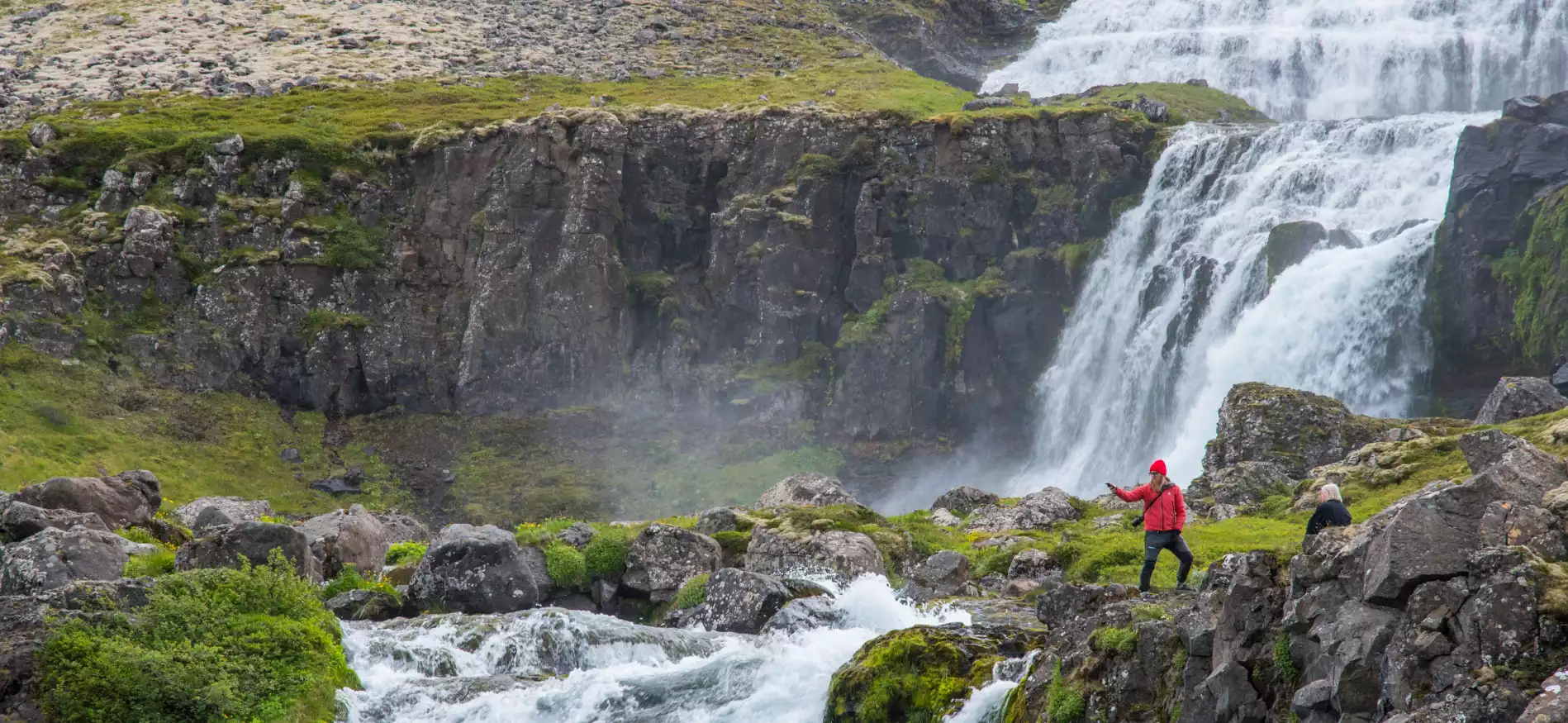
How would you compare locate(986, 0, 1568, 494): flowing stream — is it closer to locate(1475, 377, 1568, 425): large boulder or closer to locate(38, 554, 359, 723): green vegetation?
locate(1475, 377, 1568, 425): large boulder

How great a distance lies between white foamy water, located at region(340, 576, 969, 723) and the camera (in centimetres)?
2089

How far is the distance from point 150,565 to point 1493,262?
4845 centimetres

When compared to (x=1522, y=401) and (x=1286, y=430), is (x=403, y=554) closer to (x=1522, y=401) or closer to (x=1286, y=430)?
(x=1286, y=430)

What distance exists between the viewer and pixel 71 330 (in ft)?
220

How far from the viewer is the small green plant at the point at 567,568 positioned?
3072cm

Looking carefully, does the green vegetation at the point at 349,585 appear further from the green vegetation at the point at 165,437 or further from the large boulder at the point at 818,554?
the green vegetation at the point at 165,437

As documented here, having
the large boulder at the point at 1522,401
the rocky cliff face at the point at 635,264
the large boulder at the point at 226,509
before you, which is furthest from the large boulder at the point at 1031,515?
the rocky cliff face at the point at 635,264

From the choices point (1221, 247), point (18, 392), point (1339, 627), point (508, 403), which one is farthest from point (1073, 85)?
point (1339, 627)

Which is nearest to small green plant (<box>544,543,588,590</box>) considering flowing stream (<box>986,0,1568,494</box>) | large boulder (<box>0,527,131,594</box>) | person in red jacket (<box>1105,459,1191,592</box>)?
large boulder (<box>0,527,131,594</box>)

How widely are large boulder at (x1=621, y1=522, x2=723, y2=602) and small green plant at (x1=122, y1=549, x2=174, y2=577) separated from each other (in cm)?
1027

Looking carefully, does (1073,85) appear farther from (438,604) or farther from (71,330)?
(438,604)

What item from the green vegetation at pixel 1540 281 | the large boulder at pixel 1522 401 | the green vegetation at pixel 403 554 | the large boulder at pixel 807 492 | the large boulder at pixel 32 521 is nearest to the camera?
the large boulder at pixel 32 521

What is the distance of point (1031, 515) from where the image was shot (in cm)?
3947

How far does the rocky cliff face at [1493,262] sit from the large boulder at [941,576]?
29.1m
